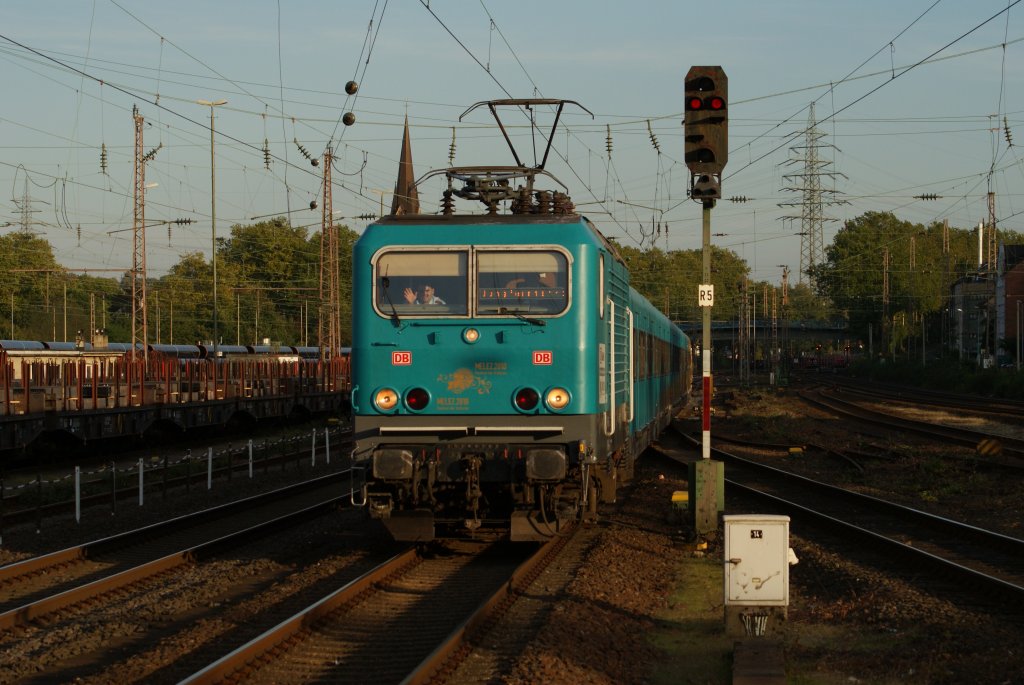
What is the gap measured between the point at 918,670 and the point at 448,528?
600cm

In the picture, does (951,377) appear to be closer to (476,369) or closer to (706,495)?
(706,495)

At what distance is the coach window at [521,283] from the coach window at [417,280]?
0.78ft

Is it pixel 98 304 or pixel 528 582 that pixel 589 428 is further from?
pixel 98 304

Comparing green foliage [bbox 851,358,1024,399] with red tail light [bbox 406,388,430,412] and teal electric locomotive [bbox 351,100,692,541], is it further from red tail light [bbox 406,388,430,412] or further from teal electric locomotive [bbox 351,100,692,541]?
red tail light [bbox 406,388,430,412]

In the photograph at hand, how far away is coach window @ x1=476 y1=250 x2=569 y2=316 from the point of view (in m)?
11.5

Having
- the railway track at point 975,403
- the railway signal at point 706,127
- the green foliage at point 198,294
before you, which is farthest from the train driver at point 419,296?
the green foliage at point 198,294

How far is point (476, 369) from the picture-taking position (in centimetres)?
1149

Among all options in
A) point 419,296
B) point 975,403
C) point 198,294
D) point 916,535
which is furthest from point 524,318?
point 198,294

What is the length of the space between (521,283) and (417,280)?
1.05m

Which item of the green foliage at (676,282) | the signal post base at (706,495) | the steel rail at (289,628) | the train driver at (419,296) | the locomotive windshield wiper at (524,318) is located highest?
the green foliage at (676,282)

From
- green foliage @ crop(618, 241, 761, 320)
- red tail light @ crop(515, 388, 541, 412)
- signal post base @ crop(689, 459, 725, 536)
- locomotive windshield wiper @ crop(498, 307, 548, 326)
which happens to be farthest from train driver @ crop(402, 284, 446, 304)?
green foliage @ crop(618, 241, 761, 320)

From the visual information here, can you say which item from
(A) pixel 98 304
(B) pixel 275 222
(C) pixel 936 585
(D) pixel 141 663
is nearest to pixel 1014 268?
(B) pixel 275 222

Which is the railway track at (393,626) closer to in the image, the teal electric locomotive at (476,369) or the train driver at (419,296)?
the teal electric locomotive at (476,369)

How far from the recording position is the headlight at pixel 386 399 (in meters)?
11.5
